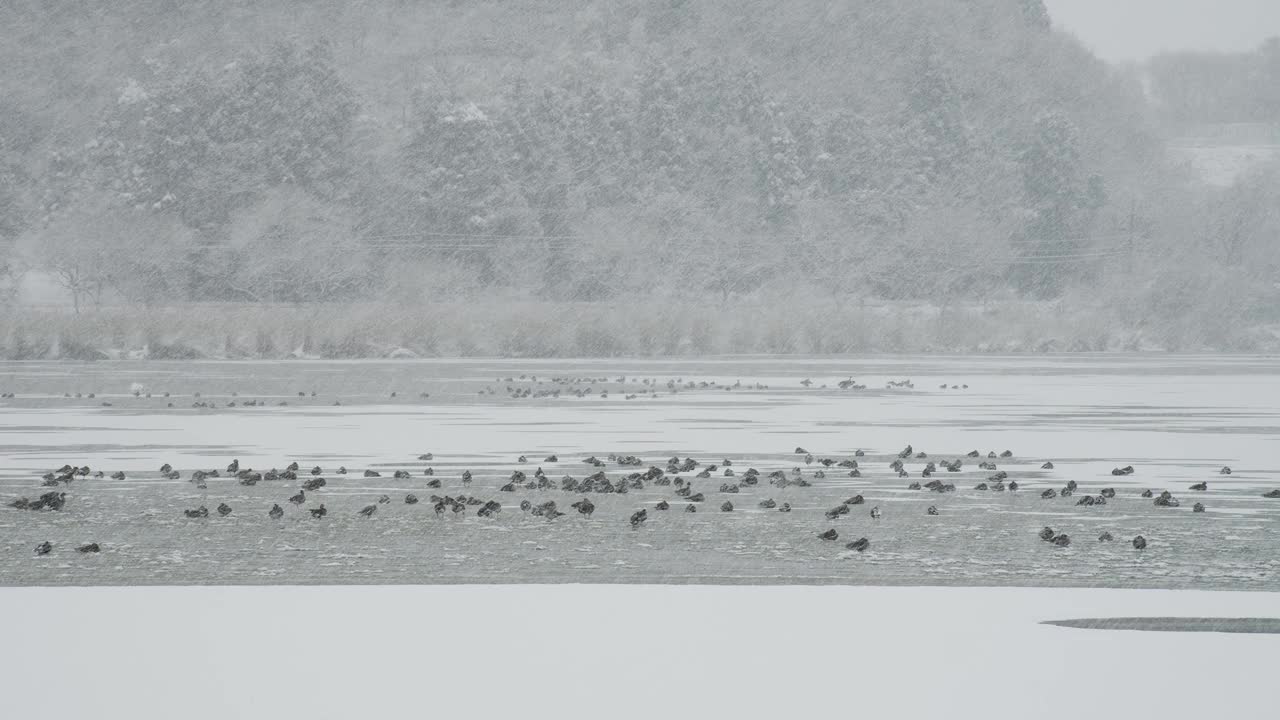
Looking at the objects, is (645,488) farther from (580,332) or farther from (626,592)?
(580,332)

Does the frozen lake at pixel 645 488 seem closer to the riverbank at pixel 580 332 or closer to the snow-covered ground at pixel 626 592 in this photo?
the snow-covered ground at pixel 626 592

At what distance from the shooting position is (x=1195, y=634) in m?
8.45

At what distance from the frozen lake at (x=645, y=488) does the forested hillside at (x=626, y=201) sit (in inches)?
1254

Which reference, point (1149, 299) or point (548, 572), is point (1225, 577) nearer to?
point (548, 572)

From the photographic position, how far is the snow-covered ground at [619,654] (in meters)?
7.12

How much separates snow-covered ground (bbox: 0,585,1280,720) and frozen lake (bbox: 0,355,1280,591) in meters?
0.72

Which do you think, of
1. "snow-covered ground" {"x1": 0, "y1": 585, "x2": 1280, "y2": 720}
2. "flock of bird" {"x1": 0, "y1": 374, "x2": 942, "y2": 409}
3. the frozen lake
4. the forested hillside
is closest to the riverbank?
the forested hillside

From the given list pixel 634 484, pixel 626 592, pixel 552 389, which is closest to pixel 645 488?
pixel 634 484

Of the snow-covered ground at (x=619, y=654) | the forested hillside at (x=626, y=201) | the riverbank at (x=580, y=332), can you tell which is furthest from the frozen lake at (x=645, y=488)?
the forested hillside at (x=626, y=201)

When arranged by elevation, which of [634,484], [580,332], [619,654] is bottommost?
[619,654]

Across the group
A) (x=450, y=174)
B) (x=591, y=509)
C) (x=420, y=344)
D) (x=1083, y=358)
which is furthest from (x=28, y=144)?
(x=591, y=509)

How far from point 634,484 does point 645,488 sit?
419mm

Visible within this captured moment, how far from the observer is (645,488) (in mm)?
15562

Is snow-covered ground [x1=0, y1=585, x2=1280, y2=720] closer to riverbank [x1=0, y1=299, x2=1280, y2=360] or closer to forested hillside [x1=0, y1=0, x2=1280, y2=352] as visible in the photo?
riverbank [x1=0, y1=299, x2=1280, y2=360]
